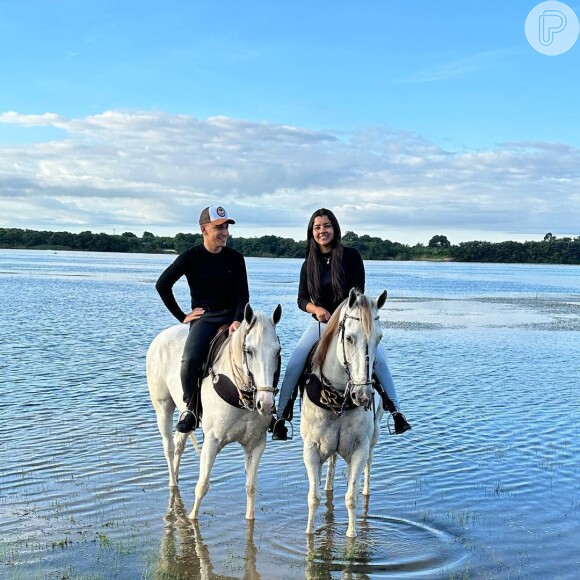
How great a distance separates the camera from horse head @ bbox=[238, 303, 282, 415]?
6.32 m

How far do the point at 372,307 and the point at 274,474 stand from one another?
152 inches

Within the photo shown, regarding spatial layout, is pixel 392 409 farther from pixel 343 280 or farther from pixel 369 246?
pixel 369 246

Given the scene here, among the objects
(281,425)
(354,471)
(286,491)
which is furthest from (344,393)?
(286,491)

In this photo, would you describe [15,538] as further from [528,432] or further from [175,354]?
[528,432]

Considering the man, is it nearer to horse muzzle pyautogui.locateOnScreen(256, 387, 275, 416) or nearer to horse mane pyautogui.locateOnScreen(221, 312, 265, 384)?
horse mane pyautogui.locateOnScreen(221, 312, 265, 384)

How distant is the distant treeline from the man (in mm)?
137742

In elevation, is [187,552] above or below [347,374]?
below

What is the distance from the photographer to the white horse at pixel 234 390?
6.41 meters

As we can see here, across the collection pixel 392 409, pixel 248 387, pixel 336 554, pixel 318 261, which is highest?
pixel 318 261

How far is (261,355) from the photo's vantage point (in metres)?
6.39

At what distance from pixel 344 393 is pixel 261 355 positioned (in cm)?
88

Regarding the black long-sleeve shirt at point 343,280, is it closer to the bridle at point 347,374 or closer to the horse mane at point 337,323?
the horse mane at point 337,323

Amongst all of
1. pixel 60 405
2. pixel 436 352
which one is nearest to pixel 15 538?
pixel 60 405

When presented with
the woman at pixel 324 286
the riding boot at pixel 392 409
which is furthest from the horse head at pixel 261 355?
the riding boot at pixel 392 409
